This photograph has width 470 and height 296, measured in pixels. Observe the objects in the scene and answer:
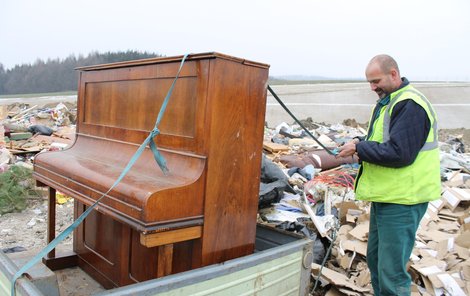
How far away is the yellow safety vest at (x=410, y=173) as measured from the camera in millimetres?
2354

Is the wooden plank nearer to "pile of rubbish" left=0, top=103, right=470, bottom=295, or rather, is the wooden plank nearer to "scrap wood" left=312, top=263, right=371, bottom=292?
"pile of rubbish" left=0, top=103, right=470, bottom=295

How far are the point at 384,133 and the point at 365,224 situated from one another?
2.00 m

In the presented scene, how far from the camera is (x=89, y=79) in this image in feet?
10.3

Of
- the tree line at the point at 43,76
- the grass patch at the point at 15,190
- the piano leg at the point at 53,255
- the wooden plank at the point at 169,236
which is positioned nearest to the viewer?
the wooden plank at the point at 169,236

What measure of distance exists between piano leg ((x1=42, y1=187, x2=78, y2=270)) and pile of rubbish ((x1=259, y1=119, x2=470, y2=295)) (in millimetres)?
1759

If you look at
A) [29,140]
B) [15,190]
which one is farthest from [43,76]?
[15,190]

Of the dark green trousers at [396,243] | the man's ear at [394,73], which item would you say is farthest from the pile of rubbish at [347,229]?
the man's ear at [394,73]

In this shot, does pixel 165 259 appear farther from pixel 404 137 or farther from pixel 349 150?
pixel 404 137

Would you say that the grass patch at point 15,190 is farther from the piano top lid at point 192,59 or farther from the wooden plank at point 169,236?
the wooden plank at point 169,236

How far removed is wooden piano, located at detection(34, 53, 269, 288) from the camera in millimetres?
1961

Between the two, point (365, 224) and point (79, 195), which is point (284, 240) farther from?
point (365, 224)

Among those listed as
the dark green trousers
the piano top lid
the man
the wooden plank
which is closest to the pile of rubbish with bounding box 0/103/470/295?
the man

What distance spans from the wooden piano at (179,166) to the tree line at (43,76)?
39073mm

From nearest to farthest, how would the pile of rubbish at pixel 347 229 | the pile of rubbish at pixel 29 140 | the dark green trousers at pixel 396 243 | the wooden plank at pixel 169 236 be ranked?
the wooden plank at pixel 169 236 < the dark green trousers at pixel 396 243 < the pile of rubbish at pixel 347 229 < the pile of rubbish at pixel 29 140
